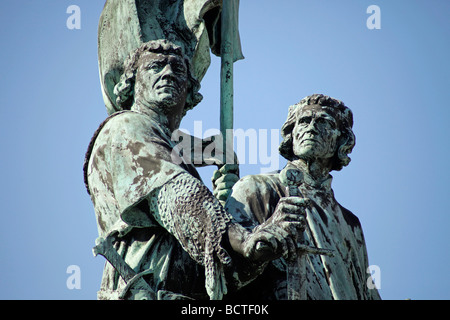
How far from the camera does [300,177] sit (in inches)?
699

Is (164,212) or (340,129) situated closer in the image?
(164,212)

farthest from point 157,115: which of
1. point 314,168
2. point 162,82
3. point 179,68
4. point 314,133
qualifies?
point 314,168

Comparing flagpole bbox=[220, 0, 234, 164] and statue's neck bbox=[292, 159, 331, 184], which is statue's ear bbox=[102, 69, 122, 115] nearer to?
flagpole bbox=[220, 0, 234, 164]

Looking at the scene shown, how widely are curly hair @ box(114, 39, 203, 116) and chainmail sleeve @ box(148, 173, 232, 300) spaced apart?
6.21 ft

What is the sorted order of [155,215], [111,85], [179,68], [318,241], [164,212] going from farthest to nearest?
[111,85] → [179,68] → [318,241] → [155,215] → [164,212]

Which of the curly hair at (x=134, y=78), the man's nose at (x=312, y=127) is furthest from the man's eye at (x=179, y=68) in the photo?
the man's nose at (x=312, y=127)

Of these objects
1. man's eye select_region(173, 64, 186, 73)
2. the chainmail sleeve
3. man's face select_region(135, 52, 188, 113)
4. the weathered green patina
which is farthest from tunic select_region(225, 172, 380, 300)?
man's eye select_region(173, 64, 186, 73)

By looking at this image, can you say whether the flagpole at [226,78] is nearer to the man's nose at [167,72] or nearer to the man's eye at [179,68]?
the man's eye at [179,68]

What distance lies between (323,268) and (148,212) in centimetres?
216

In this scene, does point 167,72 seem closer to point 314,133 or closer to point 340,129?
point 314,133

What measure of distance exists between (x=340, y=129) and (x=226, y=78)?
1.83 m

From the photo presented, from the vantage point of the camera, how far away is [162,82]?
19156 mm

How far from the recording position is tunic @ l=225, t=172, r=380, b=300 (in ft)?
61.1

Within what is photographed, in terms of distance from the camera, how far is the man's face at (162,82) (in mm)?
19109
